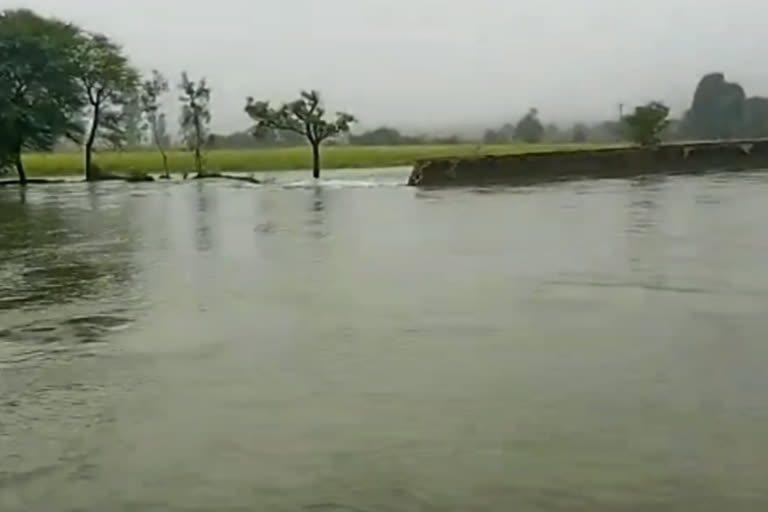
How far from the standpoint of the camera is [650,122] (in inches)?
1980

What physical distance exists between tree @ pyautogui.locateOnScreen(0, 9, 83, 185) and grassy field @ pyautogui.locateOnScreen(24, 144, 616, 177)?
1216cm

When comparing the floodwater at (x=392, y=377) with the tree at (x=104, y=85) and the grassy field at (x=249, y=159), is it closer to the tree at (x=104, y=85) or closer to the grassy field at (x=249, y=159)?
the tree at (x=104, y=85)

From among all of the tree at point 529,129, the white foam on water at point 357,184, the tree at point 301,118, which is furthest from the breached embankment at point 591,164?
→ the tree at point 529,129

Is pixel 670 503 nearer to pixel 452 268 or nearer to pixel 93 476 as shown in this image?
pixel 93 476

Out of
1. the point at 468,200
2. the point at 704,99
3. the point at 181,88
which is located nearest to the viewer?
the point at 468,200

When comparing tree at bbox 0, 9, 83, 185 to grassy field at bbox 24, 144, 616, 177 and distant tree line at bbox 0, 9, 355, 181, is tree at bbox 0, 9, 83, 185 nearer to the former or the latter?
distant tree line at bbox 0, 9, 355, 181

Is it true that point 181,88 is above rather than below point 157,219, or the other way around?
above

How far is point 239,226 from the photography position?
16297mm

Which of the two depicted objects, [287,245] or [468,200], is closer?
[287,245]

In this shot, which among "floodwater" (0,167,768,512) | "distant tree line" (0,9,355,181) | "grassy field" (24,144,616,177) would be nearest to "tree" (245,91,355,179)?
"distant tree line" (0,9,355,181)

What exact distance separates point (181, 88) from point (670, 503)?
48.4 metres

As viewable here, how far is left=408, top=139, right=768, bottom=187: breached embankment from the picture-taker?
2969 cm

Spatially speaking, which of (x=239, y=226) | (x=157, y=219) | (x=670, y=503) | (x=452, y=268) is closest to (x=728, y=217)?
(x=452, y=268)

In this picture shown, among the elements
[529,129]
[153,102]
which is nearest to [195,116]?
[153,102]
